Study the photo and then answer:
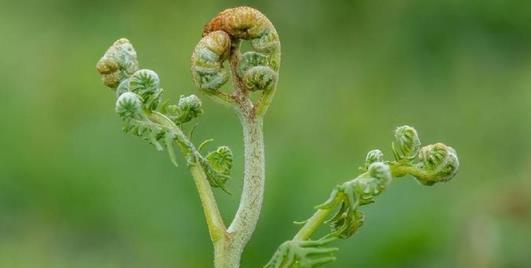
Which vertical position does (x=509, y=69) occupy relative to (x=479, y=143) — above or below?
above

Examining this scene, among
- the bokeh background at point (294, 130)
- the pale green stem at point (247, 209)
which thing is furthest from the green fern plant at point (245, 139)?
the bokeh background at point (294, 130)

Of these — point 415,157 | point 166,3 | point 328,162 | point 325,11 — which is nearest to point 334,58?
point 325,11

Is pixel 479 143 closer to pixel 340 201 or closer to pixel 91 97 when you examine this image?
pixel 91 97

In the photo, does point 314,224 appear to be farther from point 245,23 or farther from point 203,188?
point 245,23

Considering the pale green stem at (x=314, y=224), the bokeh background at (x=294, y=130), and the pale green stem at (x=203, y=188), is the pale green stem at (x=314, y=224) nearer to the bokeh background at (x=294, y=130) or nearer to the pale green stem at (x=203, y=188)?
the pale green stem at (x=203, y=188)

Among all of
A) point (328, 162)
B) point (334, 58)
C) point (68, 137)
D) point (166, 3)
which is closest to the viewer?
point (328, 162)

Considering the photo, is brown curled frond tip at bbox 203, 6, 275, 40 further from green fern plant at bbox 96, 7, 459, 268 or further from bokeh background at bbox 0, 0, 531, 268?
bokeh background at bbox 0, 0, 531, 268
